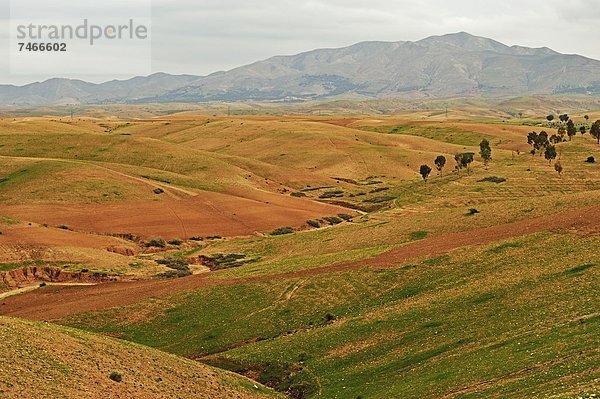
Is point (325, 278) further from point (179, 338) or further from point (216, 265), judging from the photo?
point (216, 265)

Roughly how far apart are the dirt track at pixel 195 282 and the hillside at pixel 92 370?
79.8 ft

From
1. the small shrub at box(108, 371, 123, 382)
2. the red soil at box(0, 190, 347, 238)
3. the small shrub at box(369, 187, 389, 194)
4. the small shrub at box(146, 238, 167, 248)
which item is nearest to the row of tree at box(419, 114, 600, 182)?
the small shrub at box(369, 187, 389, 194)

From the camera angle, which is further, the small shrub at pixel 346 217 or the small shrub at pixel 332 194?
the small shrub at pixel 332 194

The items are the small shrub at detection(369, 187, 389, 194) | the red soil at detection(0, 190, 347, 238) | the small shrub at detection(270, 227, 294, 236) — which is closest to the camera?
the red soil at detection(0, 190, 347, 238)

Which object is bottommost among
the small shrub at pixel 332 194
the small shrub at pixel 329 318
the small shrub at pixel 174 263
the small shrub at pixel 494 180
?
the small shrub at pixel 174 263

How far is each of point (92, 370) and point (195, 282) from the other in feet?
119

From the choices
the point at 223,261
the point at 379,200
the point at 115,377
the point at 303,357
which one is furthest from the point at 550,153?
the point at 115,377

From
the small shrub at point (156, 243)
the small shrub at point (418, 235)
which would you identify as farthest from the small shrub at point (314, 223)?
the small shrub at point (418, 235)

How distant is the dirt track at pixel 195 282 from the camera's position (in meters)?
70.2

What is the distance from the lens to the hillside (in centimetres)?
3609

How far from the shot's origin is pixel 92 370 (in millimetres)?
39469

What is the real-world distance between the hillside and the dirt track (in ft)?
79.8

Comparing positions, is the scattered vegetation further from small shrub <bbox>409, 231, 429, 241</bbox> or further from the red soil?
small shrub <bbox>409, 231, 429, 241</bbox>

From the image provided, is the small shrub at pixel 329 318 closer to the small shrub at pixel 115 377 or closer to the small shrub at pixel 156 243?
the small shrub at pixel 115 377
